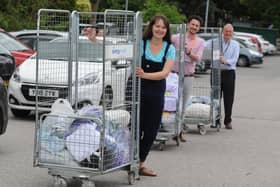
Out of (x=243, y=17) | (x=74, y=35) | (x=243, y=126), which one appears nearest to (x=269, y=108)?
(x=243, y=126)

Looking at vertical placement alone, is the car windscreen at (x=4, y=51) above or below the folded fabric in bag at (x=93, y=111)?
below

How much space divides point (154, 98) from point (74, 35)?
113cm

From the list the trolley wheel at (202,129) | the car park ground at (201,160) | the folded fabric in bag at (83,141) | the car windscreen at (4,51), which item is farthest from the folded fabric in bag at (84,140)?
the car windscreen at (4,51)

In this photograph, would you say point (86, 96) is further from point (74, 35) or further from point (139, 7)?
point (139, 7)

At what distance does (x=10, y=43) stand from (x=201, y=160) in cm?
903

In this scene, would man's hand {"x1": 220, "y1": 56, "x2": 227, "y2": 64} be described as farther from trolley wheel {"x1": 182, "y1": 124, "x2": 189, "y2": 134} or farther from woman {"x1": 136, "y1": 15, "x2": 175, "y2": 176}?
woman {"x1": 136, "y1": 15, "x2": 175, "y2": 176}

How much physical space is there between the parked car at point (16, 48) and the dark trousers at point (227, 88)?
18.6 ft

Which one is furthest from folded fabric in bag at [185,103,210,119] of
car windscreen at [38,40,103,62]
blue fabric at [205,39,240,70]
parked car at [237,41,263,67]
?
parked car at [237,41,263,67]

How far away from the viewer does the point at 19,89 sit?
12.1 metres

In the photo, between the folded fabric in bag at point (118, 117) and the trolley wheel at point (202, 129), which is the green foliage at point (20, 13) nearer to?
the trolley wheel at point (202, 129)

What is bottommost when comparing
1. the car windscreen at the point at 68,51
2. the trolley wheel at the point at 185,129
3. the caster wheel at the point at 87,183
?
the trolley wheel at the point at 185,129

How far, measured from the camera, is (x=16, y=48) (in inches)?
655

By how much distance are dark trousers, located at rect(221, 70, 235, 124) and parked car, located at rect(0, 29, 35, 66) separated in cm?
566

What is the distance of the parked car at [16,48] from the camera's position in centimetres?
1608
